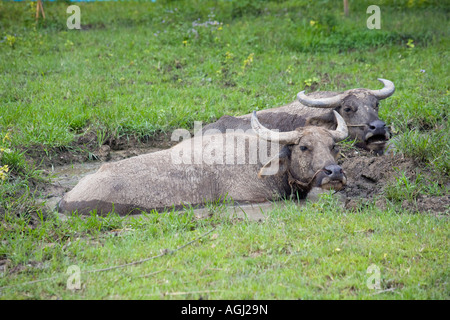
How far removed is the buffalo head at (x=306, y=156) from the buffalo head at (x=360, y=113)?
103cm

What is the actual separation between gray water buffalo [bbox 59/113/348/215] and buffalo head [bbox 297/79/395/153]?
0.90 meters

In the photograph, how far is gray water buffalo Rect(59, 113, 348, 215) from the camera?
6.18 meters

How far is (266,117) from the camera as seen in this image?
7.88 m

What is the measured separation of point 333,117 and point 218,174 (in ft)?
7.06

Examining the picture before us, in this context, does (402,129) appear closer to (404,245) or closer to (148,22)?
(404,245)

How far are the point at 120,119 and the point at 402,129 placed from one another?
14.6ft

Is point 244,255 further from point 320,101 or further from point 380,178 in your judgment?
point 320,101

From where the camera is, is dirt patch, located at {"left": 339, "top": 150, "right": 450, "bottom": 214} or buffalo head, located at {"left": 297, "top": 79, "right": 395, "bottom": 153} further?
buffalo head, located at {"left": 297, "top": 79, "right": 395, "bottom": 153}

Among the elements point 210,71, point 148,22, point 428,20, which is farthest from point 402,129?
point 148,22

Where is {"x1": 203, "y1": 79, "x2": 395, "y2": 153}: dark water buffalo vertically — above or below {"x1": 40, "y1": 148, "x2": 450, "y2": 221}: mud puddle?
above

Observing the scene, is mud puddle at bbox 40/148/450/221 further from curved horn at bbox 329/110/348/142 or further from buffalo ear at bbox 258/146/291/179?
curved horn at bbox 329/110/348/142

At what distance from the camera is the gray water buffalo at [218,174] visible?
618 cm

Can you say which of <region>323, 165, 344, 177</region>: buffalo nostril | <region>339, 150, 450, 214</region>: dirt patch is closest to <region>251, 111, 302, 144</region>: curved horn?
<region>323, 165, 344, 177</region>: buffalo nostril

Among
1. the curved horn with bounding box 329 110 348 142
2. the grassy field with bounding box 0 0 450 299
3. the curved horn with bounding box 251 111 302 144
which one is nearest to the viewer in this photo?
the grassy field with bounding box 0 0 450 299
